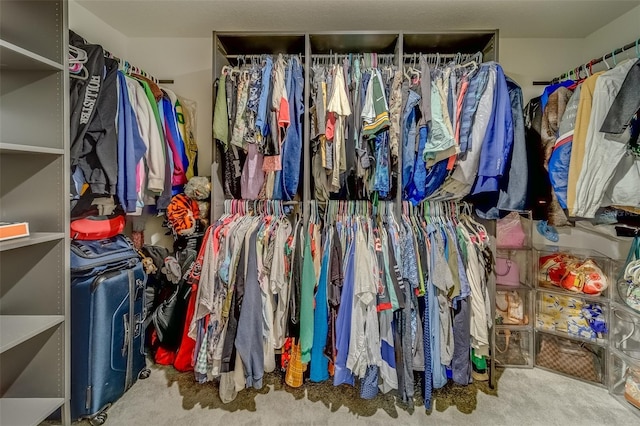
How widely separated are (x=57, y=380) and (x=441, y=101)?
2371mm

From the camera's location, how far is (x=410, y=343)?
1608 mm

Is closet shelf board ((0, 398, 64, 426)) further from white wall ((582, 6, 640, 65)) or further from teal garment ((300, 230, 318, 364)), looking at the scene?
white wall ((582, 6, 640, 65))

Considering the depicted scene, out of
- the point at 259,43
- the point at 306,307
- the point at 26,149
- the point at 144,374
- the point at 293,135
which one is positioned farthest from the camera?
the point at 259,43

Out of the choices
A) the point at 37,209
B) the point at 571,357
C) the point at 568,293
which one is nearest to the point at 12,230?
the point at 37,209

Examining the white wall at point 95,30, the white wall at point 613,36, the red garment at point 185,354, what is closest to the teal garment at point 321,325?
the red garment at point 185,354

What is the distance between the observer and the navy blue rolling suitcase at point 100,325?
1512mm

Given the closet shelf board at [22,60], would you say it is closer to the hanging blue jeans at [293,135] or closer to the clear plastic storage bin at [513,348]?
the hanging blue jeans at [293,135]

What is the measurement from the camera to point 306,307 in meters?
1.64

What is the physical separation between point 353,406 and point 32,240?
174cm

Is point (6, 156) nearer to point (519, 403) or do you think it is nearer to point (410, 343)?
point (410, 343)

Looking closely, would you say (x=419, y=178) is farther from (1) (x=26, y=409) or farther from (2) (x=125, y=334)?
(1) (x=26, y=409)

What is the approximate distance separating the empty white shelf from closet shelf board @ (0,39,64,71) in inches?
43.9

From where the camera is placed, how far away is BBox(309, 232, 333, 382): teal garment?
1.67 metres

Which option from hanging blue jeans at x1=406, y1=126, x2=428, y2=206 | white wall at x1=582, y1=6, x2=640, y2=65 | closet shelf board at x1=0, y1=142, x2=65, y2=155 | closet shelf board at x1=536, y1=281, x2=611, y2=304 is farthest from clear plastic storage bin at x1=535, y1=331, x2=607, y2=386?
closet shelf board at x1=0, y1=142, x2=65, y2=155
